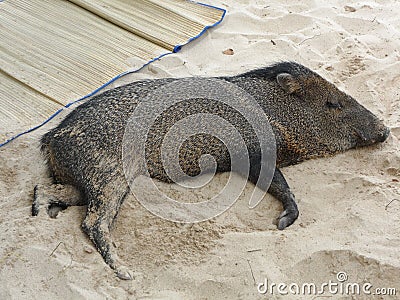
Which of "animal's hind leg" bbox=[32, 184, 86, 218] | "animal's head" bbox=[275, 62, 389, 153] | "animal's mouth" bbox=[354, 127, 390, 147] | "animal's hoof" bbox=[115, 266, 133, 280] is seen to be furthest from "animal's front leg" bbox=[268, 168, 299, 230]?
"animal's hind leg" bbox=[32, 184, 86, 218]

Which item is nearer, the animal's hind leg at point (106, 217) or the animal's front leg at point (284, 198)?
the animal's hind leg at point (106, 217)

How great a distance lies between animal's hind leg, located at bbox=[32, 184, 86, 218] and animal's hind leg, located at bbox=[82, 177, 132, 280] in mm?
146

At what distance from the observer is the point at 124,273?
7.73 ft

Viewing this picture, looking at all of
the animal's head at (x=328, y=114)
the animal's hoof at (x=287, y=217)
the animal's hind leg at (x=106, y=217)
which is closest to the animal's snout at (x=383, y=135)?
the animal's head at (x=328, y=114)

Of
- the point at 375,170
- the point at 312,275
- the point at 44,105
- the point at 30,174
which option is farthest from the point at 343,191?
the point at 44,105

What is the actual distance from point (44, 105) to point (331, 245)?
199 centimetres

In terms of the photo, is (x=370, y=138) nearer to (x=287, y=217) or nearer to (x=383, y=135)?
(x=383, y=135)

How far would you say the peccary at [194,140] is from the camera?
2.67 m

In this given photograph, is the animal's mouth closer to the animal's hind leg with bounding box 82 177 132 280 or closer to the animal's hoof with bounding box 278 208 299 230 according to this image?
the animal's hoof with bounding box 278 208 299 230

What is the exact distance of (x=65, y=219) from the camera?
263 centimetres

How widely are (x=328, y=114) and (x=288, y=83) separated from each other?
0.30 metres

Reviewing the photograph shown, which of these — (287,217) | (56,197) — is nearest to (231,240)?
(287,217)

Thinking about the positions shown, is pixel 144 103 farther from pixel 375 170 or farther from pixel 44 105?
pixel 375 170

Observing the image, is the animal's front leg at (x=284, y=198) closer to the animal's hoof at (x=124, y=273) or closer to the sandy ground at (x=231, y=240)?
the sandy ground at (x=231, y=240)
